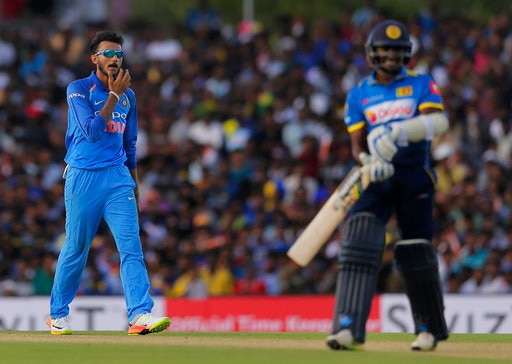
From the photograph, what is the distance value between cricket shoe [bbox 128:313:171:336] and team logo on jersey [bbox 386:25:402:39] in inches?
103

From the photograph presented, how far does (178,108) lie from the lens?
68.6 ft

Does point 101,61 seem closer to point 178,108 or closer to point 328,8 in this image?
point 178,108

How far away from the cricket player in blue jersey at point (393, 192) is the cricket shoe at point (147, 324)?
1.61 meters

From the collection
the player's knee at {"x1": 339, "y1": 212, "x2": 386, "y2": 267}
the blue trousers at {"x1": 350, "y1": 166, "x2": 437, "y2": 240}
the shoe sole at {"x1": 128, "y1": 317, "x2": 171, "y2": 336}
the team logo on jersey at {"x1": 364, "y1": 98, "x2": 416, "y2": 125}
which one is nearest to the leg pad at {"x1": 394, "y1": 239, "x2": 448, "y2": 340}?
the blue trousers at {"x1": 350, "y1": 166, "x2": 437, "y2": 240}

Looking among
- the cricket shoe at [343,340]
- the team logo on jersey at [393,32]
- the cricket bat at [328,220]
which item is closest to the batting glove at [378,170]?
the cricket bat at [328,220]

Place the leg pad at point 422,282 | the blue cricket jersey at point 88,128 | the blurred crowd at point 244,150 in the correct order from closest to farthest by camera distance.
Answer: the leg pad at point 422,282 → the blue cricket jersey at point 88,128 → the blurred crowd at point 244,150

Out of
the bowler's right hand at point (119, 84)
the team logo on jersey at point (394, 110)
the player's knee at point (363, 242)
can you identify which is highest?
the bowler's right hand at point (119, 84)

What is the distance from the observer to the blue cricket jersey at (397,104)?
334 inches

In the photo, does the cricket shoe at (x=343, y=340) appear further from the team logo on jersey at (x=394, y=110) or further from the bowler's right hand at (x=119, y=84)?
the bowler's right hand at (x=119, y=84)

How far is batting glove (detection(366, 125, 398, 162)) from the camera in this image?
8.20 m

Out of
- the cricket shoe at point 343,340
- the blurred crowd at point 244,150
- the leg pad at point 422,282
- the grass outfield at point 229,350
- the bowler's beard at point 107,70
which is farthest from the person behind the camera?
the blurred crowd at point 244,150

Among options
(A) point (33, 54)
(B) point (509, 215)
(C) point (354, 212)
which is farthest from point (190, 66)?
(C) point (354, 212)

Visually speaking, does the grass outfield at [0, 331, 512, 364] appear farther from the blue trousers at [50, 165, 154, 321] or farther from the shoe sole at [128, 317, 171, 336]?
the blue trousers at [50, 165, 154, 321]

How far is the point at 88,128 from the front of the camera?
973cm
